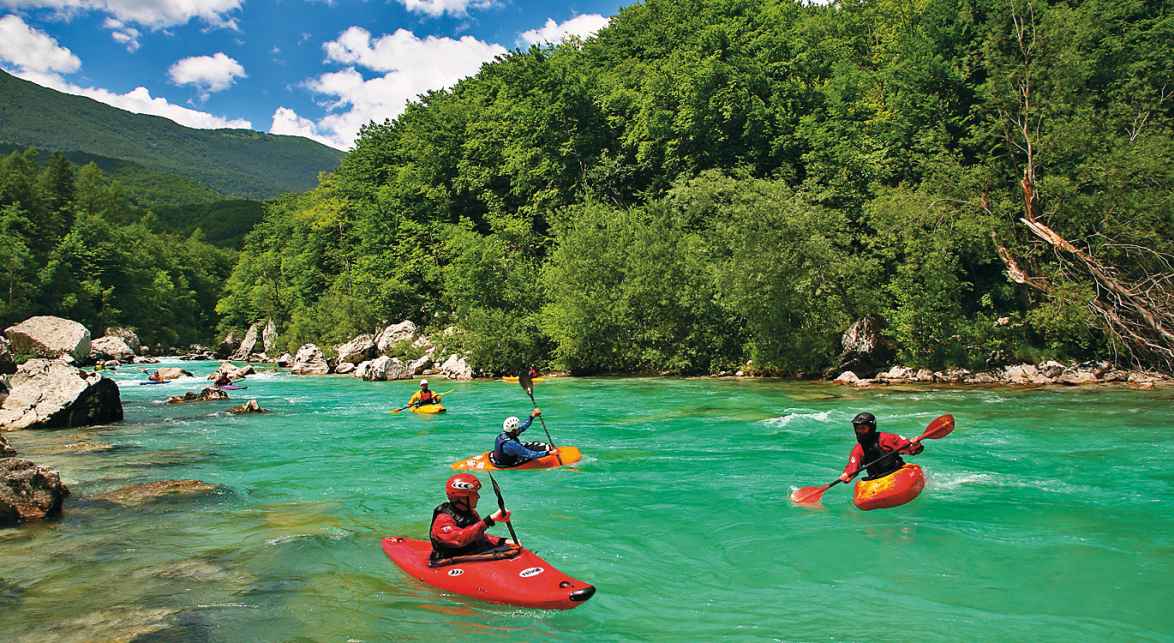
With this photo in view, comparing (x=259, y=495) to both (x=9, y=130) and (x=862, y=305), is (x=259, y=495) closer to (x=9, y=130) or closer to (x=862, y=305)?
(x=862, y=305)

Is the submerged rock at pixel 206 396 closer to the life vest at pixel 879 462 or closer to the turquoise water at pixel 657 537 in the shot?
the turquoise water at pixel 657 537

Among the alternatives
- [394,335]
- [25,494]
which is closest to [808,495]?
[25,494]

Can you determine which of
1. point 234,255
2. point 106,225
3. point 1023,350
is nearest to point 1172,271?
point 1023,350

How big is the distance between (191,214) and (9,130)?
116 metres

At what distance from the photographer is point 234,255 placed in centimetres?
8650

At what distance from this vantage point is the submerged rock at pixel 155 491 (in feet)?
31.5

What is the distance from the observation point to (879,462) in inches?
349

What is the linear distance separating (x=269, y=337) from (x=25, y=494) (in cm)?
4994

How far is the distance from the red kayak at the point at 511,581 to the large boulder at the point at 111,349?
157 ft

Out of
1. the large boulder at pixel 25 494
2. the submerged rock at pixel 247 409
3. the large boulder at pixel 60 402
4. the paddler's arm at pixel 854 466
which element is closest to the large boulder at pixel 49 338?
the large boulder at pixel 60 402

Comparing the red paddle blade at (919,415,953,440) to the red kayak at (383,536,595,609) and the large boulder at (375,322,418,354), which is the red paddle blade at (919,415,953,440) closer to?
the red kayak at (383,536,595,609)

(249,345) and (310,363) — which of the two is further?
(249,345)

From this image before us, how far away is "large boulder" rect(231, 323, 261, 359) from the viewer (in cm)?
5644

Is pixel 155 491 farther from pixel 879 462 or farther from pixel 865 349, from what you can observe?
pixel 865 349
